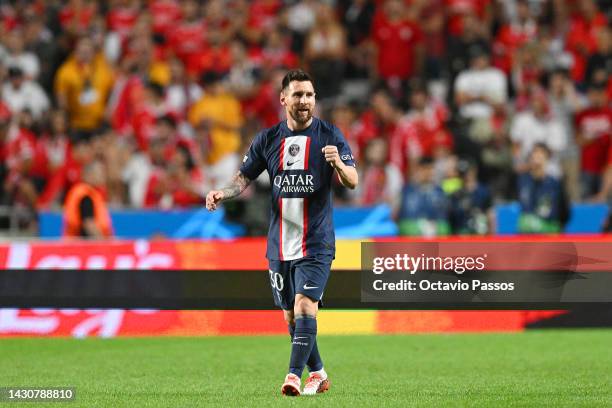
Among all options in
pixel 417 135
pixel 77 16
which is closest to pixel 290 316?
pixel 417 135

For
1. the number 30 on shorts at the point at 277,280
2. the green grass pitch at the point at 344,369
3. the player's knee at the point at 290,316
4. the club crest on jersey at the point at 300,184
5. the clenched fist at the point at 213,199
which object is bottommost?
the green grass pitch at the point at 344,369

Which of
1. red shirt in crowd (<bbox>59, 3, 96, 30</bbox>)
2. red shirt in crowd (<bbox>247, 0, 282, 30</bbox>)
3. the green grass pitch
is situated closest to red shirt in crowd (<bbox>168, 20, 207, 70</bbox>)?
red shirt in crowd (<bbox>247, 0, 282, 30</bbox>)

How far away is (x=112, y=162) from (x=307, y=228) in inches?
404

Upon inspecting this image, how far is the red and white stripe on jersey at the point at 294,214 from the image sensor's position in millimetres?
8562

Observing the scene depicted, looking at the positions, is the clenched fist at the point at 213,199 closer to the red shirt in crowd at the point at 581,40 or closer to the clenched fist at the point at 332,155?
the clenched fist at the point at 332,155

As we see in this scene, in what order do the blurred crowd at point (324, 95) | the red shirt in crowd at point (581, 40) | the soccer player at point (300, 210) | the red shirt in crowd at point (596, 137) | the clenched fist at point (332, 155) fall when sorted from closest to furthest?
1. the clenched fist at point (332, 155)
2. the soccer player at point (300, 210)
3. the blurred crowd at point (324, 95)
4. the red shirt in crowd at point (596, 137)
5. the red shirt in crowd at point (581, 40)

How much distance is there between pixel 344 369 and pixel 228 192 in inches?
104

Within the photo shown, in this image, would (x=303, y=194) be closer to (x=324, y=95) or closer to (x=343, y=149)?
(x=343, y=149)

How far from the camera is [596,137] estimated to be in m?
18.0

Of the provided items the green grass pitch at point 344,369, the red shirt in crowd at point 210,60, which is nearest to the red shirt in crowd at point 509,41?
the red shirt in crowd at point 210,60

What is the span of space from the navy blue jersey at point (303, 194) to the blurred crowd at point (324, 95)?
767 centimetres

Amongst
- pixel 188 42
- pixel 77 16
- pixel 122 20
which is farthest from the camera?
pixel 77 16

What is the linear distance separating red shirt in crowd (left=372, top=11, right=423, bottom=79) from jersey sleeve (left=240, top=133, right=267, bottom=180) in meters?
11.7

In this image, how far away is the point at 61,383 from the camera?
31.0 feet
